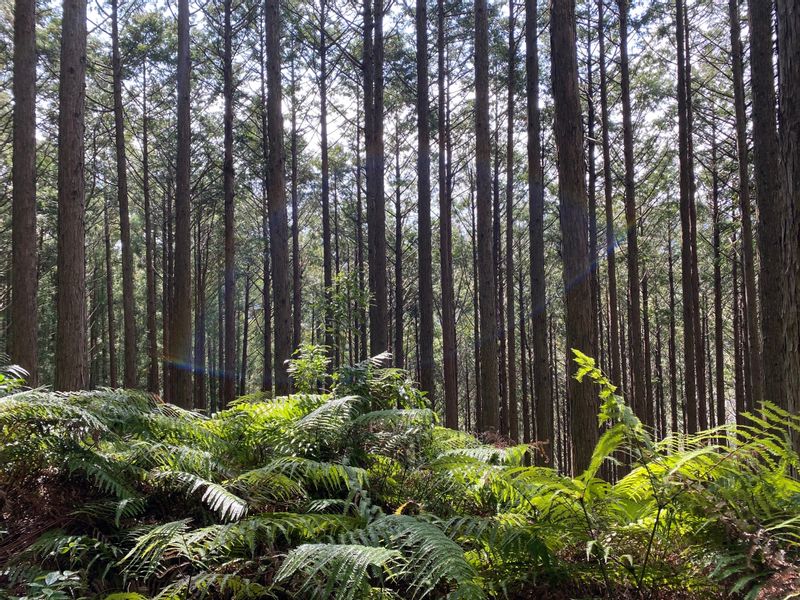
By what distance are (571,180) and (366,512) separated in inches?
Answer: 202

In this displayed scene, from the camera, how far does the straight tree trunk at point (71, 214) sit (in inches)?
287

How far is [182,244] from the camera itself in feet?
37.6

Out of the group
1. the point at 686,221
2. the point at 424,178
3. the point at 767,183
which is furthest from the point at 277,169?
the point at 686,221

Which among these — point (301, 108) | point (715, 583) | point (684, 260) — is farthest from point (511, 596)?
point (301, 108)

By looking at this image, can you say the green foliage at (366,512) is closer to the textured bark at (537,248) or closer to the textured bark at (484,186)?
the textured bark at (484,186)

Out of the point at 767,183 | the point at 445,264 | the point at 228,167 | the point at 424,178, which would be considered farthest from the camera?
the point at 445,264

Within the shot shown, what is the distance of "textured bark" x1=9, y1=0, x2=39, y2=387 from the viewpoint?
7.73m

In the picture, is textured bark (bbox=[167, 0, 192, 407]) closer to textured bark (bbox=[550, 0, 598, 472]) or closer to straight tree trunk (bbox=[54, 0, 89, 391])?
straight tree trunk (bbox=[54, 0, 89, 391])

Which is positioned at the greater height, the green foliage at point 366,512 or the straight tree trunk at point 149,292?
the straight tree trunk at point 149,292

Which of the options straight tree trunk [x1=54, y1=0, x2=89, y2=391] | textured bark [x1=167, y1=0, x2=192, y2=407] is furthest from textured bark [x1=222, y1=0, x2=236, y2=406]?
straight tree trunk [x1=54, y1=0, x2=89, y2=391]

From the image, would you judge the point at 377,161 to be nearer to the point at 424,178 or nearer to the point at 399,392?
the point at 424,178

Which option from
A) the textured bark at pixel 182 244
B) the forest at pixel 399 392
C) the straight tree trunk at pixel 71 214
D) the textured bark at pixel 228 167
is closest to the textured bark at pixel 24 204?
the forest at pixel 399 392

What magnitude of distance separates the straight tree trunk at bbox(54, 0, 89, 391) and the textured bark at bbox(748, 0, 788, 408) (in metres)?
10.1

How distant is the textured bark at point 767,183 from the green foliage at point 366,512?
5.84 meters
